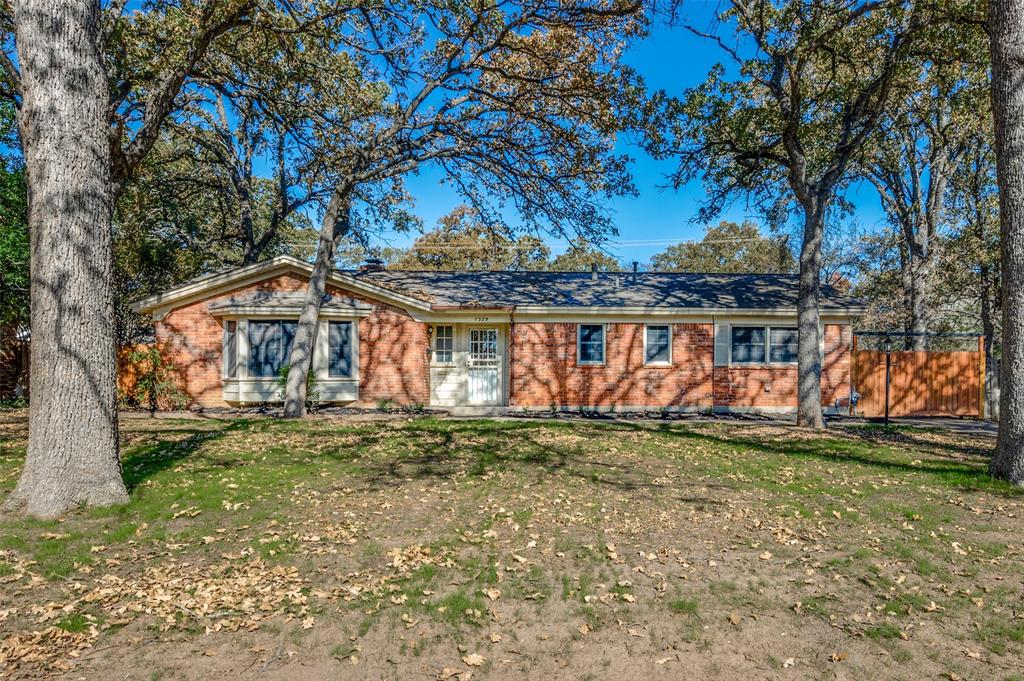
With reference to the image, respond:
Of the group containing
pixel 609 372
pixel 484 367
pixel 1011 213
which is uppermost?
pixel 1011 213

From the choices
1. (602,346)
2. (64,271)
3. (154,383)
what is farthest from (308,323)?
(64,271)

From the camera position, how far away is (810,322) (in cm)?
1243

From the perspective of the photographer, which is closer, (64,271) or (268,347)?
(64,271)

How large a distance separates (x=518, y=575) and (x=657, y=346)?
1259 centimetres

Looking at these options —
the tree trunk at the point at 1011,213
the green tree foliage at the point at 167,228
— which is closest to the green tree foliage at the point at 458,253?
the green tree foliage at the point at 167,228

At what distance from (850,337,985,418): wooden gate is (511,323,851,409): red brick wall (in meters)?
0.88

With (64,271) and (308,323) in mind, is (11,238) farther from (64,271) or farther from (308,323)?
(64,271)

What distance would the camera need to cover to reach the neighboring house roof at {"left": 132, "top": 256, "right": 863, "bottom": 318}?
592 inches

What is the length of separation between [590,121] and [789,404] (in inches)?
396

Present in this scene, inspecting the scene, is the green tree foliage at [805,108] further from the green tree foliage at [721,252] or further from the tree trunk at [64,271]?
the green tree foliage at [721,252]

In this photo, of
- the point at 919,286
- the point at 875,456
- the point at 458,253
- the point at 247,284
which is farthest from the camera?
the point at 458,253

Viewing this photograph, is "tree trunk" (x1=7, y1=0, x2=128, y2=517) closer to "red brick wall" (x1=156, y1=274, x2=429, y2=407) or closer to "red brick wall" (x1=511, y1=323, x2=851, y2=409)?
"red brick wall" (x1=156, y1=274, x2=429, y2=407)

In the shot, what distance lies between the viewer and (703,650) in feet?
11.0

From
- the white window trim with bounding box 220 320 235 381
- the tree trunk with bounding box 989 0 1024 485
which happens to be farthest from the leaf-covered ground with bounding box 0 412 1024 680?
the white window trim with bounding box 220 320 235 381
